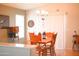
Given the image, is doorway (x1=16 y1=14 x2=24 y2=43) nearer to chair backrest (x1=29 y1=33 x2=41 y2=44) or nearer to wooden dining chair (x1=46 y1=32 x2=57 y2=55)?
chair backrest (x1=29 y1=33 x2=41 y2=44)

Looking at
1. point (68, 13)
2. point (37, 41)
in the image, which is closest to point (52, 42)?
point (37, 41)

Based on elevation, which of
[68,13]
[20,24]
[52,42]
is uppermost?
[68,13]

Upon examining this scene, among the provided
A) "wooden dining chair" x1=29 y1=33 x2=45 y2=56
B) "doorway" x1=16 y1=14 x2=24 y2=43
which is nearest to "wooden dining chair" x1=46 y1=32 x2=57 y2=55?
"wooden dining chair" x1=29 y1=33 x2=45 y2=56

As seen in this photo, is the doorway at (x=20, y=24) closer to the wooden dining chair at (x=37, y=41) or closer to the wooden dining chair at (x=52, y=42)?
the wooden dining chair at (x=37, y=41)

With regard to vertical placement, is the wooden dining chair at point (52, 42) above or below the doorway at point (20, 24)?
below

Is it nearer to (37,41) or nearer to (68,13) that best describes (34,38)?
(37,41)

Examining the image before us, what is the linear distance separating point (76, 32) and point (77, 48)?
0.18 m

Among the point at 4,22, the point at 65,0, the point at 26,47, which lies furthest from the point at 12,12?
the point at 65,0

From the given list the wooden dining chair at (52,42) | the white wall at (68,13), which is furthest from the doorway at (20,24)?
the wooden dining chair at (52,42)

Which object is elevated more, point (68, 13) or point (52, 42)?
point (68, 13)

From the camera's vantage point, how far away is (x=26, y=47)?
2.09 metres

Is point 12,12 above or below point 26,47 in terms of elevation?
above

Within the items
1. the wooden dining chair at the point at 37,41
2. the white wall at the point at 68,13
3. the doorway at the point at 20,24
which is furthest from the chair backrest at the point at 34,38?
the white wall at the point at 68,13

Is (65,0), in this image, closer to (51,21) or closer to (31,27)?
(51,21)
